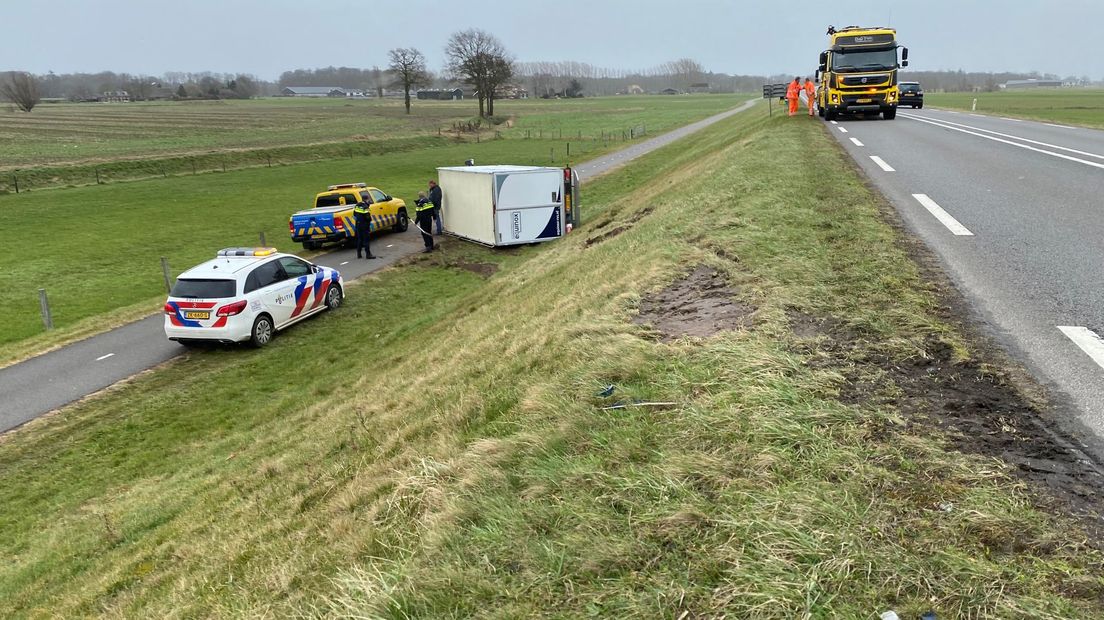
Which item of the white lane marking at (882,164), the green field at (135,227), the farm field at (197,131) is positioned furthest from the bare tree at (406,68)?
the white lane marking at (882,164)

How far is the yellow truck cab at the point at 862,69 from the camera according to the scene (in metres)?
22.1

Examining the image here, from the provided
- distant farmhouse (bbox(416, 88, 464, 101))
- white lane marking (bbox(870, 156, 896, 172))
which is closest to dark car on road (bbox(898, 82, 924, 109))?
white lane marking (bbox(870, 156, 896, 172))

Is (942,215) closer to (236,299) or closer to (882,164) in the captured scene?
(882,164)

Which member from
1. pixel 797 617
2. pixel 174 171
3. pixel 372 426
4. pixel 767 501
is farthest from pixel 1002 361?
pixel 174 171

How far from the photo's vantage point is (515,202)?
19438mm

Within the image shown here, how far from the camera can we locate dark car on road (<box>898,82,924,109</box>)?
41125 millimetres

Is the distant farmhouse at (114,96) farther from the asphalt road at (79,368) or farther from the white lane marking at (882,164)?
the white lane marking at (882,164)

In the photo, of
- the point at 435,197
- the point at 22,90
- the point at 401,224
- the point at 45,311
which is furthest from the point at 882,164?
the point at 22,90

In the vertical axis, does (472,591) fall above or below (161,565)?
above

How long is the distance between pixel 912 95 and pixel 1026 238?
4108cm

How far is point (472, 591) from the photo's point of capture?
2715 mm

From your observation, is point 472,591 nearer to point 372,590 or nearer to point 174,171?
point 372,590

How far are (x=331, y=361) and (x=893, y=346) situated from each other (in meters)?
10.0

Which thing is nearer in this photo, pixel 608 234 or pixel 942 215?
pixel 942 215
